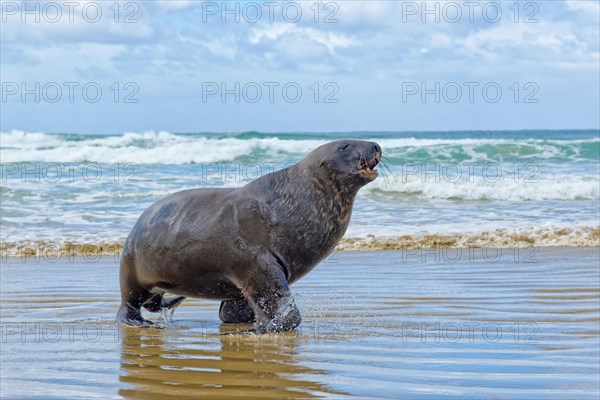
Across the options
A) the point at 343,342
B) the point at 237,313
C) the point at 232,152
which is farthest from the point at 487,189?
the point at 232,152

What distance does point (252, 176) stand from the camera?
21.7 metres

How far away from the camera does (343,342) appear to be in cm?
587

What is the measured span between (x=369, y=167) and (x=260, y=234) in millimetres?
813

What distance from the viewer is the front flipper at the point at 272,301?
20.6 feet

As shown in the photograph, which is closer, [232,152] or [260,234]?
[260,234]

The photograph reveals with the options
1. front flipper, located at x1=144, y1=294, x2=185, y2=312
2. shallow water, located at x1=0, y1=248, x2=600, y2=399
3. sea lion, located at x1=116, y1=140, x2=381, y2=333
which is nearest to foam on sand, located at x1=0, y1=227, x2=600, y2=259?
shallow water, located at x1=0, y1=248, x2=600, y2=399

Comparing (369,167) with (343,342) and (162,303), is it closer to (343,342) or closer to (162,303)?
(343,342)

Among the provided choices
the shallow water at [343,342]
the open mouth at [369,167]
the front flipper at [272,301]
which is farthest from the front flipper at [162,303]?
the open mouth at [369,167]

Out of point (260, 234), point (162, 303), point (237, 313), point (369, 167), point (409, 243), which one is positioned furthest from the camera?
point (409, 243)

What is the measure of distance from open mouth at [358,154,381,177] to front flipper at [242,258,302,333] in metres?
0.82

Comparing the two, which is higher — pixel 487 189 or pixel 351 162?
pixel 351 162

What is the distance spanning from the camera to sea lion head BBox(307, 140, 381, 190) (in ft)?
21.4

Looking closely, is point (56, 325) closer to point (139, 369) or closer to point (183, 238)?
point (183, 238)

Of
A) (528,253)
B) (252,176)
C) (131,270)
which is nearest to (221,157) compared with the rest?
(252,176)
